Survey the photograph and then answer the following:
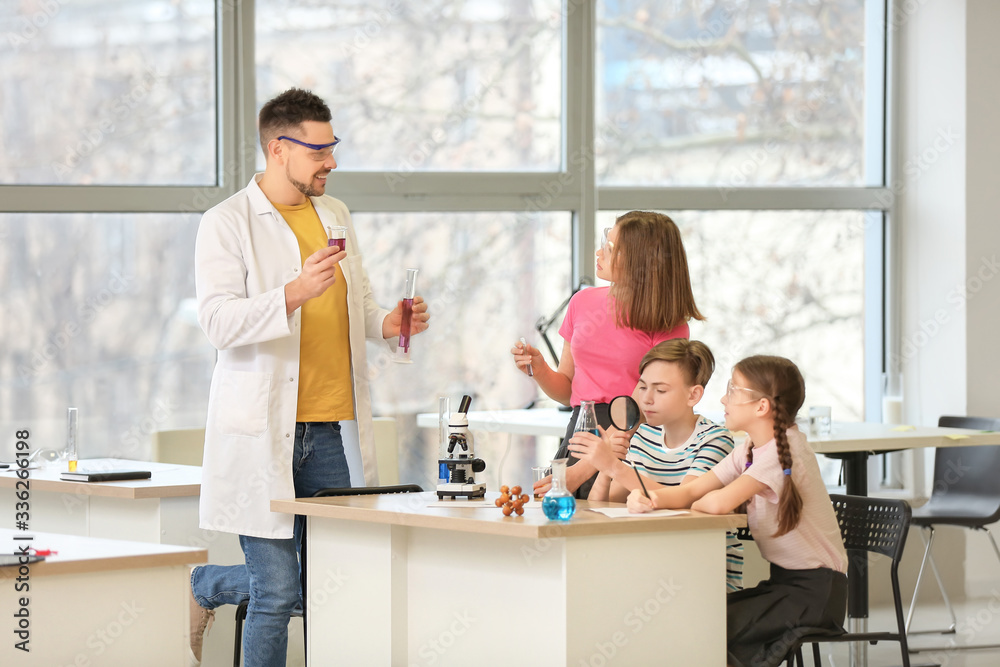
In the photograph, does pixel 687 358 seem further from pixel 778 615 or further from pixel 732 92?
pixel 732 92

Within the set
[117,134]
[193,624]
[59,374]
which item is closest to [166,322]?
[59,374]

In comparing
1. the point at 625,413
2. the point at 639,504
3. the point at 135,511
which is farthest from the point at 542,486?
the point at 135,511

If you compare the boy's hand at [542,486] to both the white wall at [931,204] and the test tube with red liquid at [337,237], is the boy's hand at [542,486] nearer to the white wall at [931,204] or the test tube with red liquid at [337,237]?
the test tube with red liquid at [337,237]

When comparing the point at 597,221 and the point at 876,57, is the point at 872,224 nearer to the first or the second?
the point at 876,57

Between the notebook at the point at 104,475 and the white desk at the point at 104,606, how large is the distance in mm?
1358

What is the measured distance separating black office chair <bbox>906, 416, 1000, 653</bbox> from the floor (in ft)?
0.26

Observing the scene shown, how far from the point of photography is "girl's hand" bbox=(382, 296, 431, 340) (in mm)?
3195

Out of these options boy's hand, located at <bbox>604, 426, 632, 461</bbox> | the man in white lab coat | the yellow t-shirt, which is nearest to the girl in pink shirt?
boy's hand, located at <bbox>604, 426, 632, 461</bbox>

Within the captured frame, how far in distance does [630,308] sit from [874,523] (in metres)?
0.97

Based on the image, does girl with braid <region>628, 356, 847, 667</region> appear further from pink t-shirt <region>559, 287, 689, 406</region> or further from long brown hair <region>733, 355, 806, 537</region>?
pink t-shirt <region>559, 287, 689, 406</region>

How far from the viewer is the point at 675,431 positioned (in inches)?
120

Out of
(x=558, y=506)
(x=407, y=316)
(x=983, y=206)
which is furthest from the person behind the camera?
(x=983, y=206)

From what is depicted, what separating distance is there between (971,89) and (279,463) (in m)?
4.25

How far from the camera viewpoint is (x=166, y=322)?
4980 millimetres
